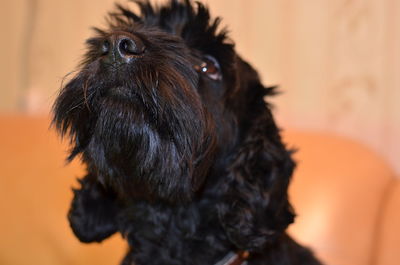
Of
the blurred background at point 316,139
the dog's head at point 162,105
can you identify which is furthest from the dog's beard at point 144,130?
the blurred background at point 316,139

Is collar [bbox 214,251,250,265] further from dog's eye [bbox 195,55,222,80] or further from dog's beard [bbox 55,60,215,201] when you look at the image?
dog's eye [bbox 195,55,222,80]

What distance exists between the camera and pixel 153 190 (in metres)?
1.81

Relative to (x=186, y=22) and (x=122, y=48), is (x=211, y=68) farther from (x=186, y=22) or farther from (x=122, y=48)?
(x=122, y=48)

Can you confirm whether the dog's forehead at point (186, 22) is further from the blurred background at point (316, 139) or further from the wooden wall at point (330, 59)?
the wooden wall at point (330, 59)

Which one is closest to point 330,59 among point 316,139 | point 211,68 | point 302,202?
point 316,139

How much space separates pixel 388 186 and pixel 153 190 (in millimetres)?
1937

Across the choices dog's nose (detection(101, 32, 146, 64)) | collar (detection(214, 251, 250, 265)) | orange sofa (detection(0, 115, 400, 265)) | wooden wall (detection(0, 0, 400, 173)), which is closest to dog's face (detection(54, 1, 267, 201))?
dog's nose (detection(101, 32, 146, 64))

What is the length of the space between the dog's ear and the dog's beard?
185 mm

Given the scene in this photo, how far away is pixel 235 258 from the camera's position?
6.53 feet

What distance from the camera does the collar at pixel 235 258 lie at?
198 centimetres

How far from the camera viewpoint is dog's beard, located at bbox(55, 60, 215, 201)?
5.08 ft

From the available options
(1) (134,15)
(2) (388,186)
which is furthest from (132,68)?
(2) (388,186)

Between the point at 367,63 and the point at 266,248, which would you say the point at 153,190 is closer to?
the point at 266,248

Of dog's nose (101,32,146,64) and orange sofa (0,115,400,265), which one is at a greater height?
dog's nose (101,32,146,64)
